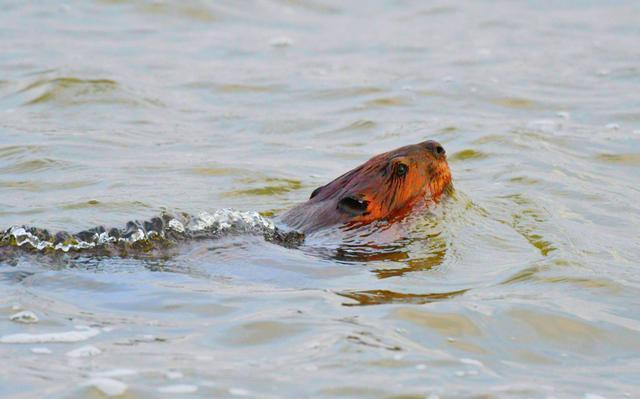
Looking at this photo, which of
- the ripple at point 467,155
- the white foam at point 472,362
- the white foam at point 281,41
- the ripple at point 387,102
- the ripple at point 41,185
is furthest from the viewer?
the white foam at point 281,41

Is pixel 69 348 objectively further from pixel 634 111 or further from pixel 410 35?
pixel 410 35

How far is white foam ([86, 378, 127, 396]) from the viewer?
4.90m

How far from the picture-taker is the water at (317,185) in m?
5.38

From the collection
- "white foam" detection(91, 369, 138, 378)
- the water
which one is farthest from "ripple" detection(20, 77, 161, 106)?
"white foam" detection(91, 369, 138, 378)

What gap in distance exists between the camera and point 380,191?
303 inches

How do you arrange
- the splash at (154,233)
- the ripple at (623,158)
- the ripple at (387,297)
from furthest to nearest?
the ripple at (623,158), the splash at (154,233), the ripple at (387,297)

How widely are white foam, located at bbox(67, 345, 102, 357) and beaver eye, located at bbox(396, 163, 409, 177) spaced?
2941 mm

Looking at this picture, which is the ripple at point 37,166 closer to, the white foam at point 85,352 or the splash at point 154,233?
the splash at point 154,233

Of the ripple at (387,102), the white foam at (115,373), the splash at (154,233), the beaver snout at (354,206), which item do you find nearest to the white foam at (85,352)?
the white foam at (115,373)

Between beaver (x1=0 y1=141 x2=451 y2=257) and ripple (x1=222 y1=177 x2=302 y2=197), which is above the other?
beaver (x1=0 y1=141 x2=451 y2=257)

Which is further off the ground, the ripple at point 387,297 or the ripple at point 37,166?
the ripple at point 37,166

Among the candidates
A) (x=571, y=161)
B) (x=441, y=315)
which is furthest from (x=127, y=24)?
(x=441, y=315)

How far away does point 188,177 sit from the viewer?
391 inches

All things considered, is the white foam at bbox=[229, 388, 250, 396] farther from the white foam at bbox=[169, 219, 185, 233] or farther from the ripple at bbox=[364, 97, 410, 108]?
the ripple at bbox=[364, 97, 410, 108]
